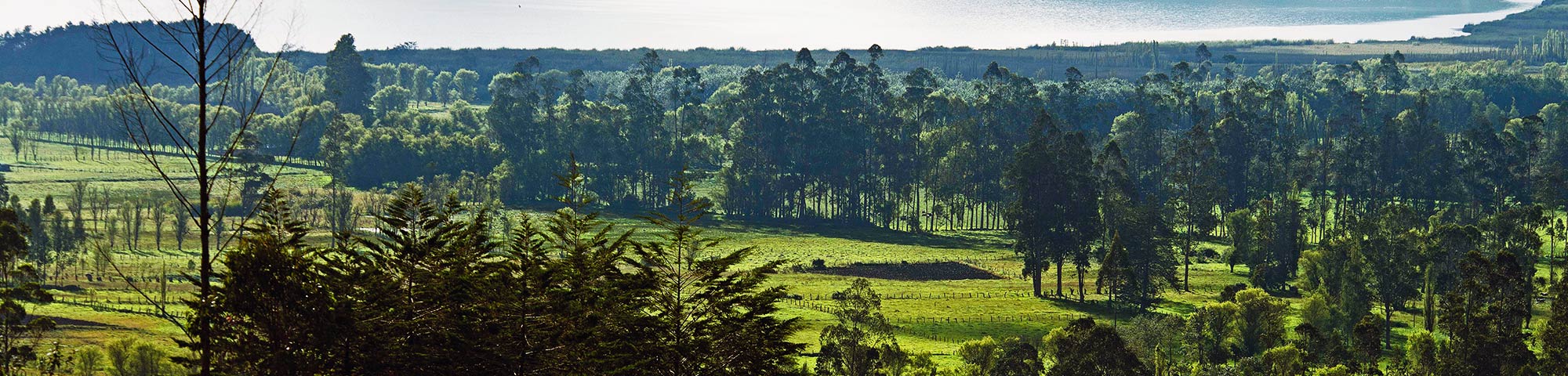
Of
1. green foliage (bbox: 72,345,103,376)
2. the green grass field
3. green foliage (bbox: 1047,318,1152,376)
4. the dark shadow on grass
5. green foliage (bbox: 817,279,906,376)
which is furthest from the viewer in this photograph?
the dark shadow on grass

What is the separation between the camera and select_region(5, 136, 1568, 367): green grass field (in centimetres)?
8756

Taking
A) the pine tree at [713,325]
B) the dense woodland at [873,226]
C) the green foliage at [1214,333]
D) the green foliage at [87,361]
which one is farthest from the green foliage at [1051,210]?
the pine tree at [713,325]

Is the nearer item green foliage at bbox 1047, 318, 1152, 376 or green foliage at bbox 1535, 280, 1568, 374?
green foliage at bbox 1047, 318, 1152, 376

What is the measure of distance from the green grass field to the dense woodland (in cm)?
252

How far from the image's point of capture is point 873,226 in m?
155

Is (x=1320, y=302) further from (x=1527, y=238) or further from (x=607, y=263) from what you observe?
(x=607, y=263)

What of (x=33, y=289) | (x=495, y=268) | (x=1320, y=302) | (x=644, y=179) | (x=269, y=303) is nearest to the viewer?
(x=269, y=303)

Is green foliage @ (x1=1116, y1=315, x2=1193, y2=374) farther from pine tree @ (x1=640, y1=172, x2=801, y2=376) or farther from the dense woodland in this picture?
pine tree @ (x1=640, y1=172, x2=801, y2=376)

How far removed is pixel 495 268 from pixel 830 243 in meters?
110

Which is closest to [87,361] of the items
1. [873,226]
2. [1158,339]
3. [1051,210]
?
[1158,339]

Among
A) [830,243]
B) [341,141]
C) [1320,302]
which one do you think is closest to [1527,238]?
[1320,302]

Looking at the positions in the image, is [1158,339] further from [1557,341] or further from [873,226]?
[873,226]

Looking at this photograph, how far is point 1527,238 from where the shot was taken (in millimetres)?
106312

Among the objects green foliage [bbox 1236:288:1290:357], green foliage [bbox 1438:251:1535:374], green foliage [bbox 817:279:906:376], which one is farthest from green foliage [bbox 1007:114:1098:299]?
green foliage [bbox 817:279:906:376]
